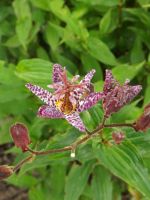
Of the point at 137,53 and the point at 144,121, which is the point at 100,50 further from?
the point at 144,121

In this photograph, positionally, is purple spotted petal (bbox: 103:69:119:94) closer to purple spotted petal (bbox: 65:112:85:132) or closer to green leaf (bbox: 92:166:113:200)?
purple spotted petal (bbox: 65:112:85:132)

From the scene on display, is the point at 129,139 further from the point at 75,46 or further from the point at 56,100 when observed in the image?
the point at 75,46

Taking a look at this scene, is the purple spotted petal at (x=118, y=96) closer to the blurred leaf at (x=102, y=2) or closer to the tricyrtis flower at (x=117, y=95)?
the tricyrtis flower at (x=117, y=95)

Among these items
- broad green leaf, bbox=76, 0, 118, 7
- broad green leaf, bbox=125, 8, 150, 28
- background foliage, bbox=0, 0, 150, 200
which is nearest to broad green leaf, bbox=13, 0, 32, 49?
background foliage, bbox=0, 0, 150, 200

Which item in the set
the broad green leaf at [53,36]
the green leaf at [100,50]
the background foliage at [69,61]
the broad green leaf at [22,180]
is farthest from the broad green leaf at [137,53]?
the broad green leaf at [22,180]

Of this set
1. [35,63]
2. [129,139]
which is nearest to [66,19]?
[35,63]

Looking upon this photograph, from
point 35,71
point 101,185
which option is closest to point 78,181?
point 101,185
